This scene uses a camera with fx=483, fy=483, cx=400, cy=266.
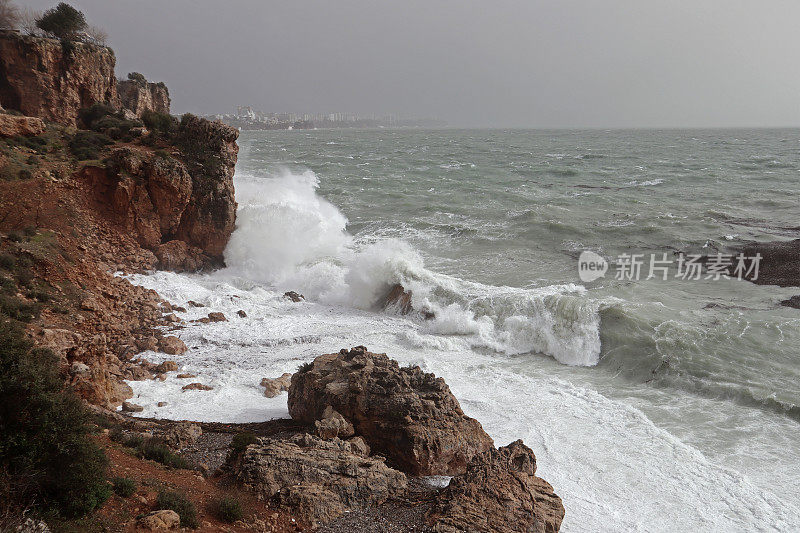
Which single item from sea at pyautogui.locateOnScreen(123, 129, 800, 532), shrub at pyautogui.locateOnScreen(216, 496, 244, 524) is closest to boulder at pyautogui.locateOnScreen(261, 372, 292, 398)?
sea at pyautogui.locateOnScreen(123, 129, 800, 532)

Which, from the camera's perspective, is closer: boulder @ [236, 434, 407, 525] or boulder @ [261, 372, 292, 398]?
boulder @ [236, 434, 407, 525]

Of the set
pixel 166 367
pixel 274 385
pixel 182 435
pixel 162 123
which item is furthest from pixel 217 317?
pixel 162 123

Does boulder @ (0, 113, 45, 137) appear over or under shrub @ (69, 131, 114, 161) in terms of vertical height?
over

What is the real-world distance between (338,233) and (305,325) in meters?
10.7

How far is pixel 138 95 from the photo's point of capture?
39781 millimetres

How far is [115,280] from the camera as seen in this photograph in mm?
16422

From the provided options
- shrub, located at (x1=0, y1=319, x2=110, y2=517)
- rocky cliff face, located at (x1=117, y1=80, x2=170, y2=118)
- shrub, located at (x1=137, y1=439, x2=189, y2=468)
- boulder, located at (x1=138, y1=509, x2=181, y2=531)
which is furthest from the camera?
rocky cliff face, located at (x1=117, y1=80, x2=170, y2=118)

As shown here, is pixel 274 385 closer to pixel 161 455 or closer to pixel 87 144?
pixel 161 455

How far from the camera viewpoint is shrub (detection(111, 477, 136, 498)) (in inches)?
257

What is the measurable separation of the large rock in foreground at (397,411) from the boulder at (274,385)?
143cm

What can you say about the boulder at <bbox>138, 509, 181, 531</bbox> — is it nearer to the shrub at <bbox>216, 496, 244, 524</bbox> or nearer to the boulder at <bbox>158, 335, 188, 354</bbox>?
the shrub at <bbox>216, 496, 244, 524</bbox>

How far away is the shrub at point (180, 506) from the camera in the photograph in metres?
6.35

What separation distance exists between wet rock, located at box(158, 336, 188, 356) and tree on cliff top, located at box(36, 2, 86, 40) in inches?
965

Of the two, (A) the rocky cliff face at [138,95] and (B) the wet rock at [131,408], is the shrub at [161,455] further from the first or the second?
(A) the rocky cliff face at [138,95]
